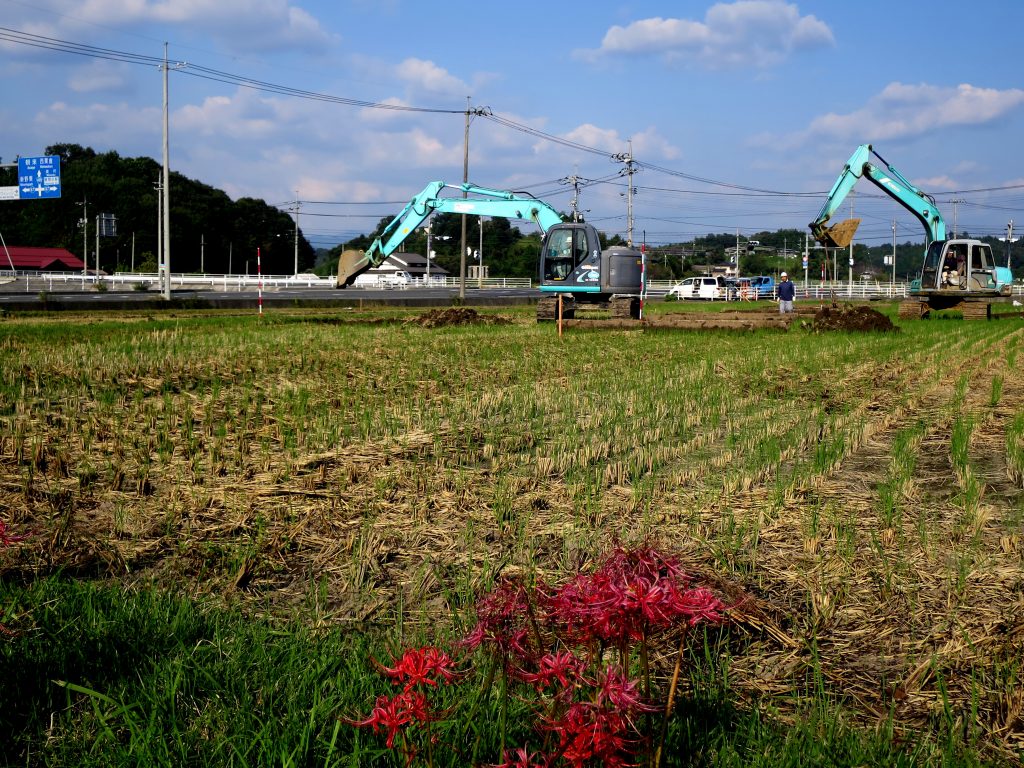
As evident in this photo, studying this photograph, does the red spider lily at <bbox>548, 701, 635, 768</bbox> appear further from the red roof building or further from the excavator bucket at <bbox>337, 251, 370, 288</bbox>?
the red roof building

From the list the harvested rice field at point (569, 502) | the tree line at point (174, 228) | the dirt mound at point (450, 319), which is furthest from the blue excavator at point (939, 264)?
the tree line at point (174, 228)

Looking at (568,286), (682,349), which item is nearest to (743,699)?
(682,349)

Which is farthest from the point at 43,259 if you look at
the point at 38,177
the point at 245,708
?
the point at 245,708

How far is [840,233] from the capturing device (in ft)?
81.8

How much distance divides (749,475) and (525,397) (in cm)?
385

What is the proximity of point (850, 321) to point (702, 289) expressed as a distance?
130ft

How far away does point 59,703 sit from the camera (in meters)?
2.51

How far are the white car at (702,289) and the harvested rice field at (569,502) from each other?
49857mm

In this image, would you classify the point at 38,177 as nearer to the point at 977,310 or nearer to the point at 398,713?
the point at 977,310

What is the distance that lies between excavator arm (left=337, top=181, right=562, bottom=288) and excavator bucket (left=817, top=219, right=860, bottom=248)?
7.65 metres

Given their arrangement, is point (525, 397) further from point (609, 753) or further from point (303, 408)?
point (609, 753)

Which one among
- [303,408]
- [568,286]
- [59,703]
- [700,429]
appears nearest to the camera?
[59,703]

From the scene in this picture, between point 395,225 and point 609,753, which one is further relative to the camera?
point 395,225

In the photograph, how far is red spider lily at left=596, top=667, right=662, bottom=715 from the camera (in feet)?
5.41
